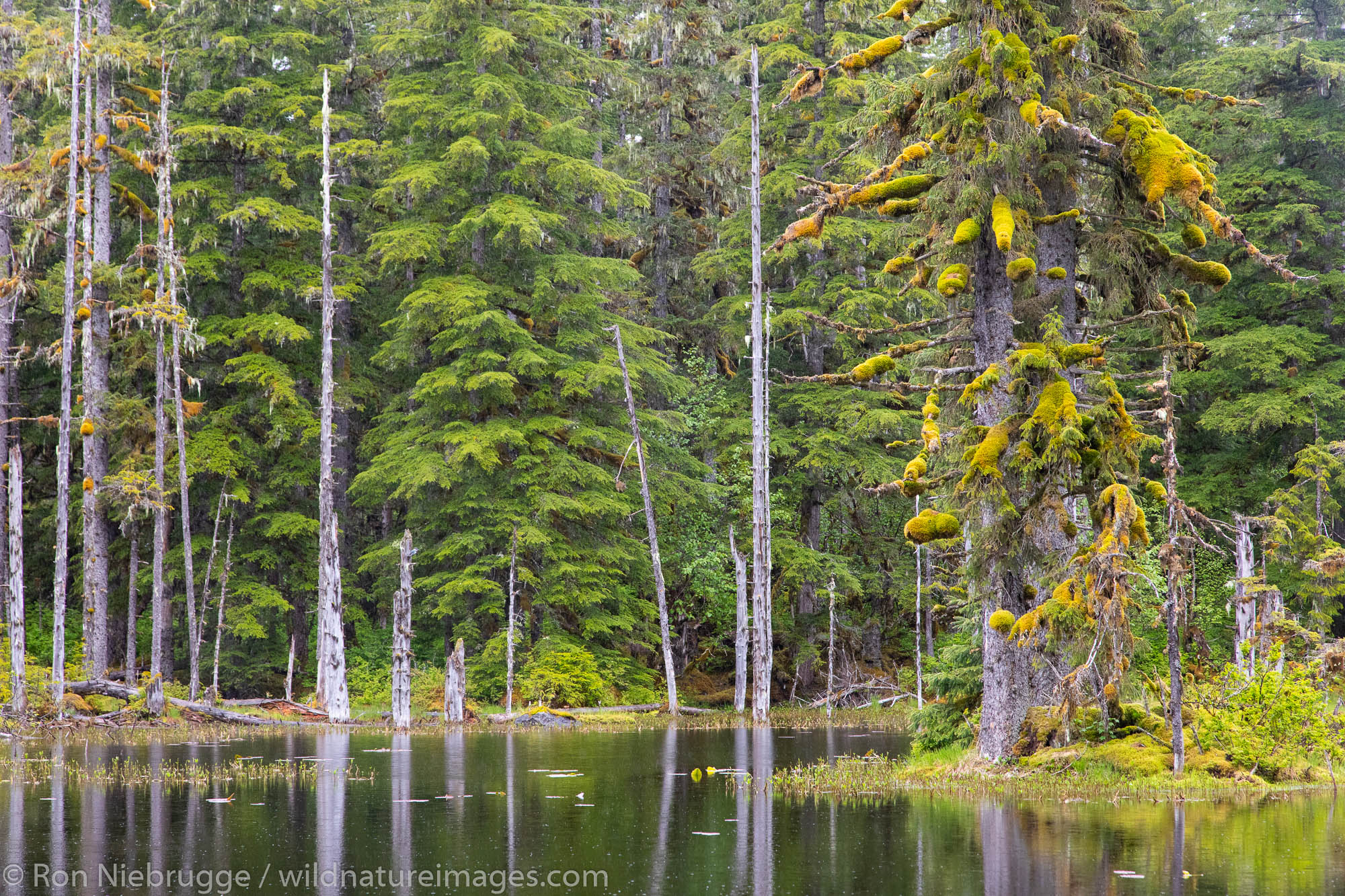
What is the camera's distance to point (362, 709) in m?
29.4

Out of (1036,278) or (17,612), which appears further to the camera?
(17,612)

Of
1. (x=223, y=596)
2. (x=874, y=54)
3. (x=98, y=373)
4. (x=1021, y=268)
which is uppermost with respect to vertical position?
(x=874, y=54)

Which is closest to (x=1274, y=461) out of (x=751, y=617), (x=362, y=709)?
(x=751, y=617)

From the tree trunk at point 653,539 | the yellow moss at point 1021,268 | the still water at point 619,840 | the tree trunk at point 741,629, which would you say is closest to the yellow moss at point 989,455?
the yellow moss at point 1021,268

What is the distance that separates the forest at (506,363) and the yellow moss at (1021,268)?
9257 millimetres

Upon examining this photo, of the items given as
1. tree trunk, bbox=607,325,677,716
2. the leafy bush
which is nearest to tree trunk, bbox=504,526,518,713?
the leafy bush

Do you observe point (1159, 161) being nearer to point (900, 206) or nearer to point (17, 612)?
point (900, 206)

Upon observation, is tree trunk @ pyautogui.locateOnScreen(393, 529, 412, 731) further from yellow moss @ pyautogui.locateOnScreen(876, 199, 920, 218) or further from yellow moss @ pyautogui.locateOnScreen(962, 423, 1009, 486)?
yellow moss @ pyautogui.locateOnScreen(962, 423, 1009, 486)

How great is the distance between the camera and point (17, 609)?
77.8 feet

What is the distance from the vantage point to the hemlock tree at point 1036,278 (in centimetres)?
1371

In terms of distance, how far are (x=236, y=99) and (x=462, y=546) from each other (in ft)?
45.6

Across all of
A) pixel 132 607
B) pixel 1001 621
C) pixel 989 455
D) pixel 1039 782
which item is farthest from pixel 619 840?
pixel 132 607

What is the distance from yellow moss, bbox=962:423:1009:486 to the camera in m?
13.8

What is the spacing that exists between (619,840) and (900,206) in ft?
30.9
